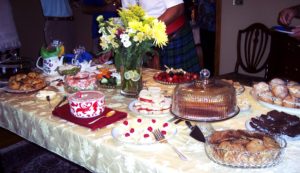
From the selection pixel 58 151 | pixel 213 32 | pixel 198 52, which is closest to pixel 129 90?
pixel 58 151

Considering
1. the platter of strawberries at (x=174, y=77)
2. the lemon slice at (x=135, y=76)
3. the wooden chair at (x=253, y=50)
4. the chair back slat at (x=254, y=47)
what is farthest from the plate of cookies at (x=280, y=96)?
the chair back slat at (x=254, y=47)

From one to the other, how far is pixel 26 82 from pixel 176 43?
1.19m

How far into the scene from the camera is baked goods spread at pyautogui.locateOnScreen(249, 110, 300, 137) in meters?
1.12

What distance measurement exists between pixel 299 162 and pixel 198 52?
1.92m

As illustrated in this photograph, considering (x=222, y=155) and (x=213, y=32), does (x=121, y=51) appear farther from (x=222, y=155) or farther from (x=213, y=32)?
→ (x=213, y=32)

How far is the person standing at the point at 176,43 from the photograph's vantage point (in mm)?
2395

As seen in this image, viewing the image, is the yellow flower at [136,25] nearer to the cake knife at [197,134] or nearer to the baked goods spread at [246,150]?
the cake knife at [197,134]

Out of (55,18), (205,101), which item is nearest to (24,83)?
(205,101)

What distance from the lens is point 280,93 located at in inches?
56.1

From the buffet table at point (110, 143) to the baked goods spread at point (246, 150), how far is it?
0.03m

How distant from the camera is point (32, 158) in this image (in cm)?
262

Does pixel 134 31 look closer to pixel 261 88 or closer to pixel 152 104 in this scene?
pixel 152 104

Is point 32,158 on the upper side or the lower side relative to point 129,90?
lower

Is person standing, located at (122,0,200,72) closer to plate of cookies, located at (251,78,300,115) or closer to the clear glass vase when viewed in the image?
the clear glass vase
